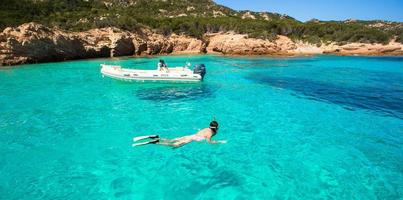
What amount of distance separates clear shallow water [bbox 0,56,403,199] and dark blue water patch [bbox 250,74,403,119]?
124mm

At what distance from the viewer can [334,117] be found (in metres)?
14.4

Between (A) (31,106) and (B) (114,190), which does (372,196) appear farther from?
(A) (31,106)

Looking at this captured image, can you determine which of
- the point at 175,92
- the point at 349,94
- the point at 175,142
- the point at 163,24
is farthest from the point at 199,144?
the point at 163,24

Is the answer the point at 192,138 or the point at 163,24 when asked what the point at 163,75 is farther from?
the point at 163,24

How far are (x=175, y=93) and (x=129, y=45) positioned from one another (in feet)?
91.2

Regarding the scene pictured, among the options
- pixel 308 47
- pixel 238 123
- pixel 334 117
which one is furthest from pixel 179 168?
pixel 308 47

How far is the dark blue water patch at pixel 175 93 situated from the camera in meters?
17.8

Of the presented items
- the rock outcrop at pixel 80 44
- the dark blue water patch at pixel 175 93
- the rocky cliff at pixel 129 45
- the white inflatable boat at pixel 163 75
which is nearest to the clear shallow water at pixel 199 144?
the dark blue water patch at pixel 175 93

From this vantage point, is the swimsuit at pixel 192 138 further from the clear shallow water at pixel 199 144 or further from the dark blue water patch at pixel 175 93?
the dark blue water patch at pixel 175 93

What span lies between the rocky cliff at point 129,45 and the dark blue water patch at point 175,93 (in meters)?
19.5

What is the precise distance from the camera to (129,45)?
4434 cm

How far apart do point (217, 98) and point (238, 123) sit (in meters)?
4.96

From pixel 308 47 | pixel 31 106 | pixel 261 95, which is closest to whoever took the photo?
pixel 31 106

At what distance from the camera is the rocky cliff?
31812mm
